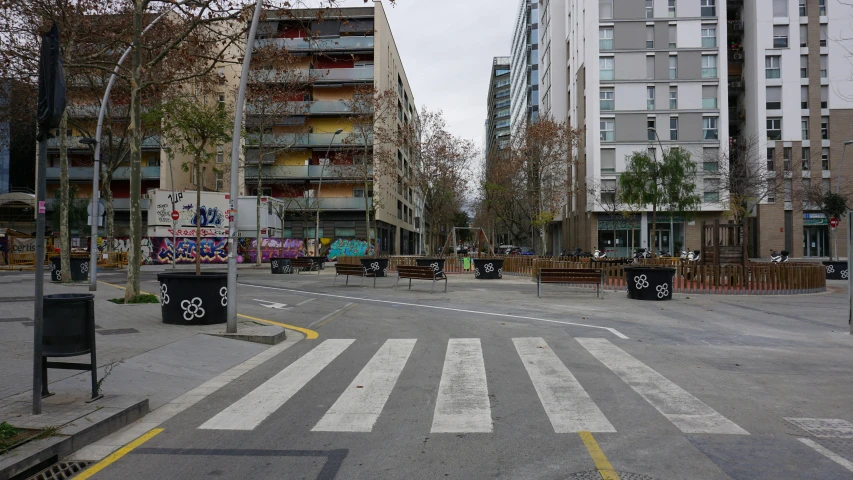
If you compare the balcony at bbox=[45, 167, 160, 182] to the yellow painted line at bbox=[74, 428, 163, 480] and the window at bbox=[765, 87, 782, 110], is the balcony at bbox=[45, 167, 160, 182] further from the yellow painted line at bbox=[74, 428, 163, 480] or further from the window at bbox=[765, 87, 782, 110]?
the window at bbox=[765, 87, 782, 110]

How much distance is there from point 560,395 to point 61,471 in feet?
14.8

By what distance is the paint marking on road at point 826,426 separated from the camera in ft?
16.3

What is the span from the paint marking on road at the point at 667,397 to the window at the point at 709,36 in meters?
49.9

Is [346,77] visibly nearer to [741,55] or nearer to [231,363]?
[741,55]

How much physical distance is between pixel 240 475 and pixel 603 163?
50414 millimetres

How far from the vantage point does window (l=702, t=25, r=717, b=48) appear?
50.3 metres

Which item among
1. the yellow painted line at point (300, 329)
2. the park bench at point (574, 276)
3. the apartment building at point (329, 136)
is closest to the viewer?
→ the yellow painted line at point (300, 329)

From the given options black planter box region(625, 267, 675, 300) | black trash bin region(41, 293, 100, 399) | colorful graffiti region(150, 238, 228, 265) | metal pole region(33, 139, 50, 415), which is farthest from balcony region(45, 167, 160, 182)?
metal pole region(33, 139, 50, 415)

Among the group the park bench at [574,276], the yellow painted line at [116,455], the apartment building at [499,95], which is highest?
the apartment building at [499,95]

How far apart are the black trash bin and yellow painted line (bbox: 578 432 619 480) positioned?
4.59 metres

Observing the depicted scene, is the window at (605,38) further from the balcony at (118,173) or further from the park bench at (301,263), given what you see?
the balcony at (118,173)

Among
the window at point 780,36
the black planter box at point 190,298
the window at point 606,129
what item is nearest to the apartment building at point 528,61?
the window at point 606,129

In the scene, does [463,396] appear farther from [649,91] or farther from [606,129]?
[649,91]

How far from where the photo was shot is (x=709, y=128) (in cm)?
5047
